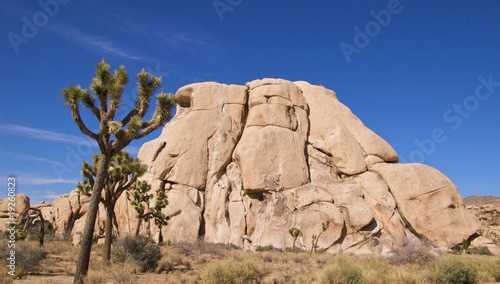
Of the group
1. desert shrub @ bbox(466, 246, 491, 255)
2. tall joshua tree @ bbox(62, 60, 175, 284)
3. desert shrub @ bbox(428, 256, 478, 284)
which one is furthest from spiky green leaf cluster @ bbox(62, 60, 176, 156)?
desert shrub @ bbox(466, 246, 491, 255)

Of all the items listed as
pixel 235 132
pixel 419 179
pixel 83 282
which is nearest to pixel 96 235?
pixel 235 132

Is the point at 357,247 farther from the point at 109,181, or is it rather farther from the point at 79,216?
the point at 79,216

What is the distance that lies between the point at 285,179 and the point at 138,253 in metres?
15.4

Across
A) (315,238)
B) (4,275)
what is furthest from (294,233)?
(4,275)

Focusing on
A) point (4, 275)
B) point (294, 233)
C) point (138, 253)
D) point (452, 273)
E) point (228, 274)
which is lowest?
point (452, 273)

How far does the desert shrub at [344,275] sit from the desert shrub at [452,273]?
2662 mm

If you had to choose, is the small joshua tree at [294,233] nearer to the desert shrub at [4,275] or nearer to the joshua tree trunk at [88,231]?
the joshua tree trunk at [88,231]

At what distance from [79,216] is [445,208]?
3111cm

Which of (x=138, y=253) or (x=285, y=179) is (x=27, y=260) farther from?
(x=285, y=179)

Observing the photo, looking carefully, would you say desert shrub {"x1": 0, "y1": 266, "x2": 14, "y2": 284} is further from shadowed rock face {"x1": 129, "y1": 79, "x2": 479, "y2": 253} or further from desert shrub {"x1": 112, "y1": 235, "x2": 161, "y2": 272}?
shadowed rock face {"x1": 129, "y1": 79, "x2": 479, "y2": 253}

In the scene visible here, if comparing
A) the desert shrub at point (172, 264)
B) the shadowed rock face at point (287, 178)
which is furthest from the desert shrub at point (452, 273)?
the shadowed rock face at point (287, 178)

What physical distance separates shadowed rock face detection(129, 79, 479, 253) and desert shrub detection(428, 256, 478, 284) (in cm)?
1445

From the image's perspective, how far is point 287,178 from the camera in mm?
28891

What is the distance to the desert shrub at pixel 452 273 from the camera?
11.3m
